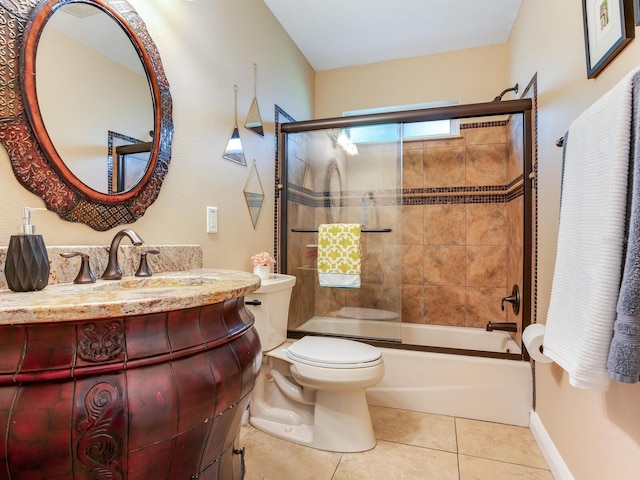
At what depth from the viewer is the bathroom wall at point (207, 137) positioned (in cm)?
116

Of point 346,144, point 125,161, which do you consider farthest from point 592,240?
point 346,144

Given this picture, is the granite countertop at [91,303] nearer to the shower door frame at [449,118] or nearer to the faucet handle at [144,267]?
the faucet handle at [144,267]

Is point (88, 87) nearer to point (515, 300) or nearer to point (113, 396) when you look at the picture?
point (113, 396)

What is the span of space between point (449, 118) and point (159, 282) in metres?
1.90

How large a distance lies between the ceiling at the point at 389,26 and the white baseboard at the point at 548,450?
2496mm

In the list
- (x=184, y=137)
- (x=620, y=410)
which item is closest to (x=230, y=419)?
(x=620, y=410)

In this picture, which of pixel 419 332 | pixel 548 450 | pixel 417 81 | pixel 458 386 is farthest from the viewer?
pixel 417 81

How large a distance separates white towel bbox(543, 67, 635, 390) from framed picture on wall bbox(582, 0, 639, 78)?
199 millimetres

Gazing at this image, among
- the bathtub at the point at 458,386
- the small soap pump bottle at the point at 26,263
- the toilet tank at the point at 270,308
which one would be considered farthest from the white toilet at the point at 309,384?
the small soap pump bottle at the point at 26,263

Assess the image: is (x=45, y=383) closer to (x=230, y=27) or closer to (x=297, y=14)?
Result: (x=230, y=27)

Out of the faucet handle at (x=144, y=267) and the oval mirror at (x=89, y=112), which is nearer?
the oval mirror at (x=89, y=112)

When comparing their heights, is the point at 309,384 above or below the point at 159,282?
below

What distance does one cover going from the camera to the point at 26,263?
821 millimetres

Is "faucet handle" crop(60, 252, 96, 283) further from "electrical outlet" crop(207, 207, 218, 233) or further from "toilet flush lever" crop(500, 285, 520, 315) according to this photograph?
"toilet flush lever" crop(500, 285, 520, 315)
